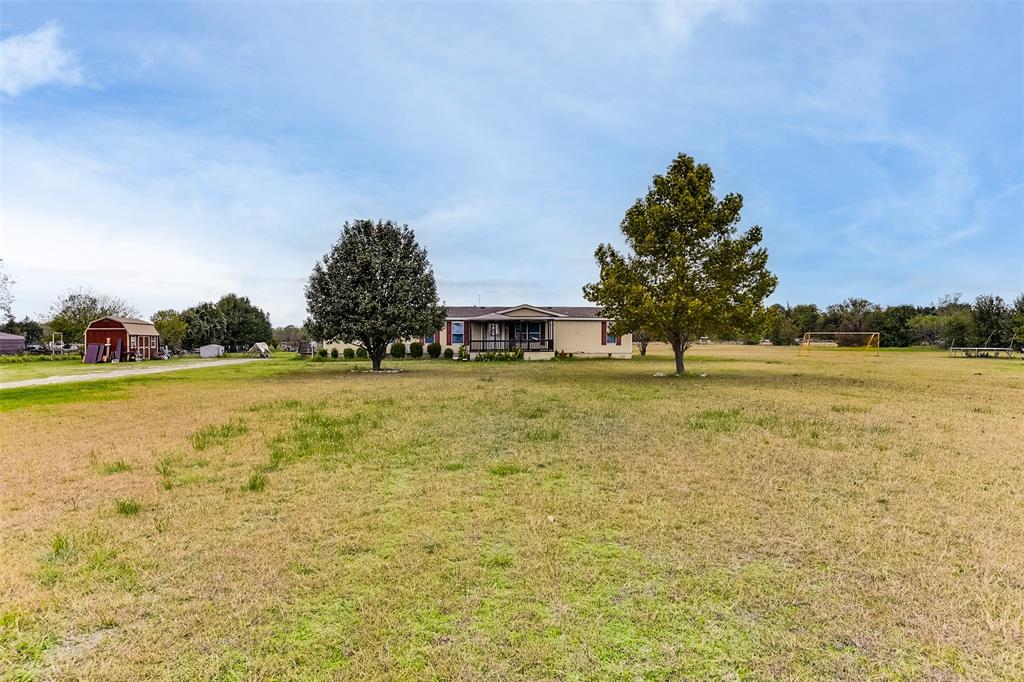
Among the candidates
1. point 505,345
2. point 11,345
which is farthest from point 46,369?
point 11,345

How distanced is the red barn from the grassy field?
3273 cm

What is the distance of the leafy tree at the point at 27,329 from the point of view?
61044 millimetres

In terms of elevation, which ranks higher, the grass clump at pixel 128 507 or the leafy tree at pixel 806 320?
the leafy tree at pixel 806 320

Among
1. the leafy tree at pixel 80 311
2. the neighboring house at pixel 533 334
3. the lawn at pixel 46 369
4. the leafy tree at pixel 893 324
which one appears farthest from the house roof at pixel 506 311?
the leafy tree at pixel 893 324

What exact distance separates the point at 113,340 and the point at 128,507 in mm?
41128

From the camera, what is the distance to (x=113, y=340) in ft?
122

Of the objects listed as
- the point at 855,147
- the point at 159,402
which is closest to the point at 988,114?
the point at 855,147

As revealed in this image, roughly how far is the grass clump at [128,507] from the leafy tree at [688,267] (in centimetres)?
1689

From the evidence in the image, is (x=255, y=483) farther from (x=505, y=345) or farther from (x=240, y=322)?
(x=240, y=322)

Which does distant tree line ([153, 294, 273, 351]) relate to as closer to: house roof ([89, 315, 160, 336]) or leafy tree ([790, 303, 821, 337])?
house roof ([89, 315, 160, 336])

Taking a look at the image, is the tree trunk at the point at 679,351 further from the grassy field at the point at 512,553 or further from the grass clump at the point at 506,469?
the grass clump at the point at 506,469

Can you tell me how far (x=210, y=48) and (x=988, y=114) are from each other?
24515 mm

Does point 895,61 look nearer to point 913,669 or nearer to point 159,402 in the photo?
point 913,669

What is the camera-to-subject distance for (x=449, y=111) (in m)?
18.7
